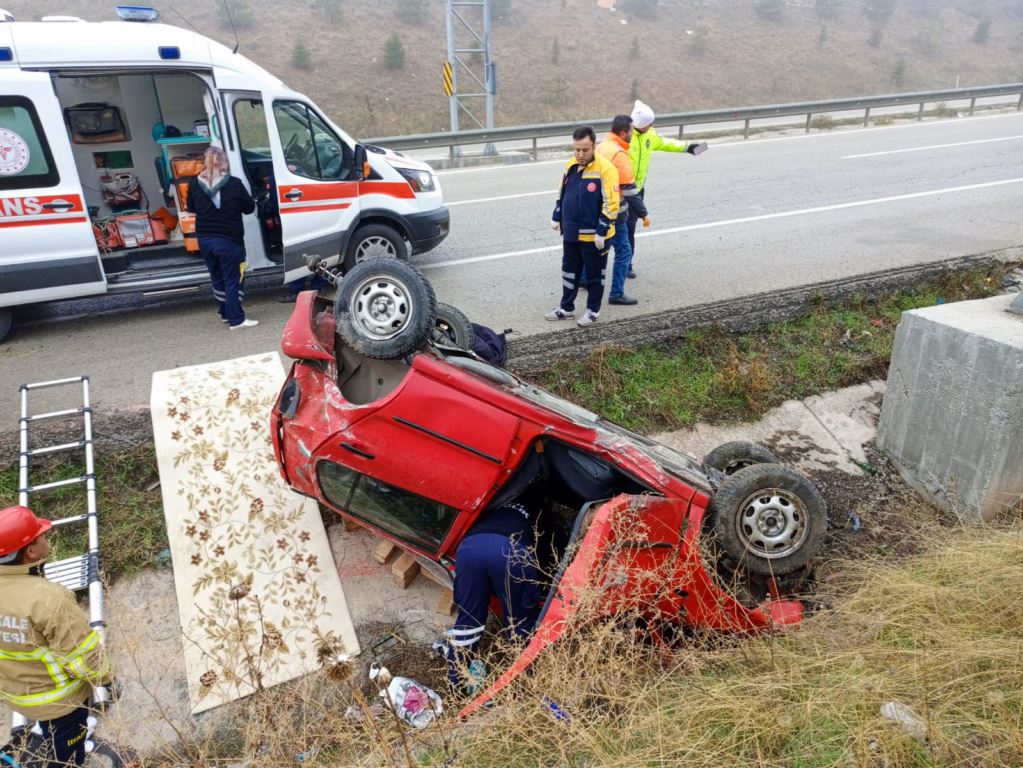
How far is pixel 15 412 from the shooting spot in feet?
18.3

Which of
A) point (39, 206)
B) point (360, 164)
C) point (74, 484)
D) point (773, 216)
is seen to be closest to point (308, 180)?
point (360, 164)

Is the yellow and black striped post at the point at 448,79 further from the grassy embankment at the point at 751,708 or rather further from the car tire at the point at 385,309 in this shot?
the grassy embankment at the point at 751,708

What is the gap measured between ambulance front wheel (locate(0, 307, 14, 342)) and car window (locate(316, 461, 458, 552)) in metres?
4.48

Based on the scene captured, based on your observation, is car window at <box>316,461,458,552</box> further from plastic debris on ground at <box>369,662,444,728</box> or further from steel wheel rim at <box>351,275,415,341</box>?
steel wheel rim at <box>351,275,415,341</box>

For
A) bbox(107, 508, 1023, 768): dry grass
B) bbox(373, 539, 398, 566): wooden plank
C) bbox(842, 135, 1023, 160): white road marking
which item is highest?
bbox(842, 135, 1023, 160): white road marking

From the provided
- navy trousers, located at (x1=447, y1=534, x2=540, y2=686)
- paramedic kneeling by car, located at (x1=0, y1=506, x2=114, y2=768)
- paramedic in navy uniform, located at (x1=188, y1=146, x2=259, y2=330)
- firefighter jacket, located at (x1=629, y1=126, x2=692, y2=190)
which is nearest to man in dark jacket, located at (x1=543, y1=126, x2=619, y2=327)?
firefighter jacket, located at (x1=629, y1=126, x2=692, y2=190)

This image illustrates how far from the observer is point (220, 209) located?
21.7ft

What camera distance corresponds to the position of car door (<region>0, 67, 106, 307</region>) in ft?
19.7

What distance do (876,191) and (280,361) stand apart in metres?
9.93

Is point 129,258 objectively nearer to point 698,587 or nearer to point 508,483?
point 508,483

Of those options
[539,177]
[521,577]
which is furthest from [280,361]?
[539,177]

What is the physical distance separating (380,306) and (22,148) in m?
4.04

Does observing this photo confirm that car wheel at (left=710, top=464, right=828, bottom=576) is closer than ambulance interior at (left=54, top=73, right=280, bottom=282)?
Yes

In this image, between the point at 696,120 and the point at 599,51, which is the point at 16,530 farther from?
the point at 599,51
